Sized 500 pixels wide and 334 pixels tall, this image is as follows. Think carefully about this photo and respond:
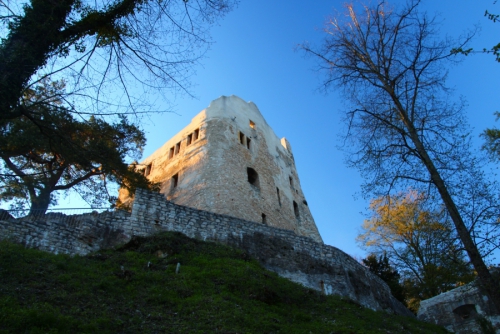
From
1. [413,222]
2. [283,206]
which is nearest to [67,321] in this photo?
[283,206]

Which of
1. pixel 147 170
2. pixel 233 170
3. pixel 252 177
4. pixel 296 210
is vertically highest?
pixel 147 170

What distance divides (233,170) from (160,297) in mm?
12276

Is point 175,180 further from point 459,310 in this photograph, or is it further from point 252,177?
point 459,310

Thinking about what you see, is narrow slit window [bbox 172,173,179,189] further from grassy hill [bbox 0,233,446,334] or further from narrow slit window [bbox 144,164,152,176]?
grassy hill [bbox 0,233,446,334]

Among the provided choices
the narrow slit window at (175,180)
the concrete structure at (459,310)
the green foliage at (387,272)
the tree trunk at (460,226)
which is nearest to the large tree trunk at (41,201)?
the narrow slit window at (175,180)

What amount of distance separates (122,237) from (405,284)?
1467cm

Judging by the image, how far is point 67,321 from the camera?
223 inches

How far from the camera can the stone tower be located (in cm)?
1828

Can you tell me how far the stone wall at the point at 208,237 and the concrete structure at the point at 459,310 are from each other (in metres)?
Result: 1.70

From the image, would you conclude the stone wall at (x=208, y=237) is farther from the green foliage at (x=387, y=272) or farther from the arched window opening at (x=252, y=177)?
the arched window opening at (x=252, y=177)

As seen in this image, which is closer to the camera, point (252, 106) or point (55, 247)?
point (55, 247)

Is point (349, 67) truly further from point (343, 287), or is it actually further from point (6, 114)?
point (6, 114)

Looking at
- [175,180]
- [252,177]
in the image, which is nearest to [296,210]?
[252,177]

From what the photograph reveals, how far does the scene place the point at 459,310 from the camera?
14594 mm
